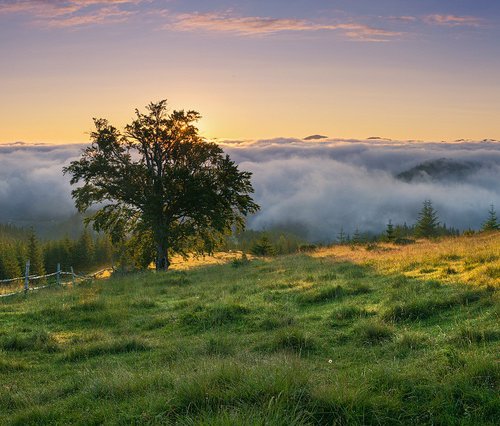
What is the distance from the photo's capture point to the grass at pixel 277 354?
17.4 ft

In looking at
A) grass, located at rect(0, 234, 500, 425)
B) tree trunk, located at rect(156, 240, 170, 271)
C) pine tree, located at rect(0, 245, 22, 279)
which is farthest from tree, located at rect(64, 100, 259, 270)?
pine tree, located at rect(0, 245, 22, 279)

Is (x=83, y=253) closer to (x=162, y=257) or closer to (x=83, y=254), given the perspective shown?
(x=83, y=254)

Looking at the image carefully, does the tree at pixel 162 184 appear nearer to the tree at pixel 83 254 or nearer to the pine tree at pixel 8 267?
the pine tree at pixel 8 267

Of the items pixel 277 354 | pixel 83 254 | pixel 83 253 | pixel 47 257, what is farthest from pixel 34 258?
pixel 277 354

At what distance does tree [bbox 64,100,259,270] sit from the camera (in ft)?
110

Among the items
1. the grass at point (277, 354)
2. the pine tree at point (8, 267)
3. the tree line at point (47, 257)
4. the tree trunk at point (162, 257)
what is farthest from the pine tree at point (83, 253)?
the grass at point (277, 354)

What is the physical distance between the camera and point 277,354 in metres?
7.87

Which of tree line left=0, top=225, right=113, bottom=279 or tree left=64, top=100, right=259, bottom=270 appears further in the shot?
tree line left=0, top=225, right=113, bottom=279

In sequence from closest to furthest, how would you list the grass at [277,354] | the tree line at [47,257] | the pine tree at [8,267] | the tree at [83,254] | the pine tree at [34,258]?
the grass at [277,354]
the pine tree at [8,267]
the tree line at [47,257]
the pine tree at [34,258]
the tree at [83,254]

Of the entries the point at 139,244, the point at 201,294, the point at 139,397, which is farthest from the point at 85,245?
the point at 139,397

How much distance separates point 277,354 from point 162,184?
2795 cm

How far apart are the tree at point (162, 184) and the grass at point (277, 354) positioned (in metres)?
17.3

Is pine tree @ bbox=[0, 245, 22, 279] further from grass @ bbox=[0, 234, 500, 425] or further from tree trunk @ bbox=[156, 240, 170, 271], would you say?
grass @ bbox=[0, 234, 500, 425]

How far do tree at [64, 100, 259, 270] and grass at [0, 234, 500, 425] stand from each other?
1728cm
